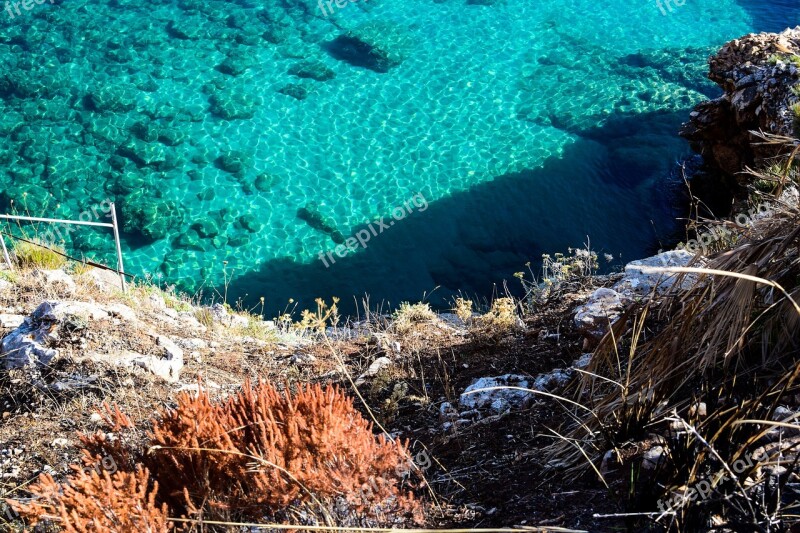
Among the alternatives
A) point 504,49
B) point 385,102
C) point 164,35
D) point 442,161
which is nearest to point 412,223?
point 442,161

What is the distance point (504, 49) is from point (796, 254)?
1105 cm

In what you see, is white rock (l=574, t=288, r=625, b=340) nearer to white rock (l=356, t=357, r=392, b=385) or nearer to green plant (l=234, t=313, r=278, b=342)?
white rock (l=356, t=357, r=392, b=385)

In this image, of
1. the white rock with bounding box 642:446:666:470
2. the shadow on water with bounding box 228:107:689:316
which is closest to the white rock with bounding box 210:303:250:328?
the shadow on water with bounding box 228:107:689:316

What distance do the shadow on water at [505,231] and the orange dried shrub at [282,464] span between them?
5.45 metres

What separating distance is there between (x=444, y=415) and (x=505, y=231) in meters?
5.73

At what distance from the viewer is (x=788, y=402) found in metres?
2.70

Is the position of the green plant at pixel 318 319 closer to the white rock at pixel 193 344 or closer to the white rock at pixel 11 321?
the white rock at pixel 193 344

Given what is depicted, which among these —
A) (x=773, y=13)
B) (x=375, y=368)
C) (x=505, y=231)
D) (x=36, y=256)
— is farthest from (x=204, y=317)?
(x=773, y=13)

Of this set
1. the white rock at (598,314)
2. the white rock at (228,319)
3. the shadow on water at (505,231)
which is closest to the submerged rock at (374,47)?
the shadow on water at (505,231)

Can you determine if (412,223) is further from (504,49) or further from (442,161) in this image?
(504,49)

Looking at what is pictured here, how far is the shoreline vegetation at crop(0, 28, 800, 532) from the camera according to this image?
2.31 meters

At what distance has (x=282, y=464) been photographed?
8.59 feet

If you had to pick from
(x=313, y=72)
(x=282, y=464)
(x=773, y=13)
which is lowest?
(x=282, y=464)

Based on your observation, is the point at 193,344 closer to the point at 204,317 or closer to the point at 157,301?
the point at 204,317
